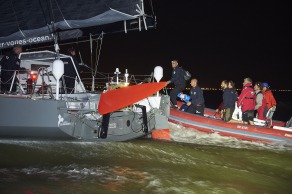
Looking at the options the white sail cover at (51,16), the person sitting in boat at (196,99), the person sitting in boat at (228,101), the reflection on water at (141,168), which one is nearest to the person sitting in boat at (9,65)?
the white sail cover at (51,16)

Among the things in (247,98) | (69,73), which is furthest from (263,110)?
(69,73)

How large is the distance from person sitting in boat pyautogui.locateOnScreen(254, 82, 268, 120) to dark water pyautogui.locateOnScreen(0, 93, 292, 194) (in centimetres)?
206

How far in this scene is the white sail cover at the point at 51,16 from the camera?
8023 millimetres

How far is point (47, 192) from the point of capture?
15.9ft

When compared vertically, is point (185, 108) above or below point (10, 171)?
above

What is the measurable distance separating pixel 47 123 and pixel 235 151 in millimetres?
4623

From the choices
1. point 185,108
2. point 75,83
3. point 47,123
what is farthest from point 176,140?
point 47,123

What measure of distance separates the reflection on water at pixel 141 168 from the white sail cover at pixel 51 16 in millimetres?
2652

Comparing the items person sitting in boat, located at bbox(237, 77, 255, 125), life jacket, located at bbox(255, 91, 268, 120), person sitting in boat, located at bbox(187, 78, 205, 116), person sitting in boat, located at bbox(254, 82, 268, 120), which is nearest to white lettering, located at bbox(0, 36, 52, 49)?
person sitting in boat, located at bbox(187, 78, 205, 116)

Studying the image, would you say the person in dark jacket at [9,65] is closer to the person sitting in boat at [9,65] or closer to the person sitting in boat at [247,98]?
the person sitting in boat at [9,65]

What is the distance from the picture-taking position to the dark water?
17.4 feet

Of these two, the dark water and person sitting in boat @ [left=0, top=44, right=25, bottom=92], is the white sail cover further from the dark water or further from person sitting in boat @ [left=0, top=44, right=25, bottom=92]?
the dark water

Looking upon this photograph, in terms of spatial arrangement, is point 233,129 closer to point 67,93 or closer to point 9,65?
point 67,93

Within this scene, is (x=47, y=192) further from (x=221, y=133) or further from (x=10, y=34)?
(x=221, y=133)
